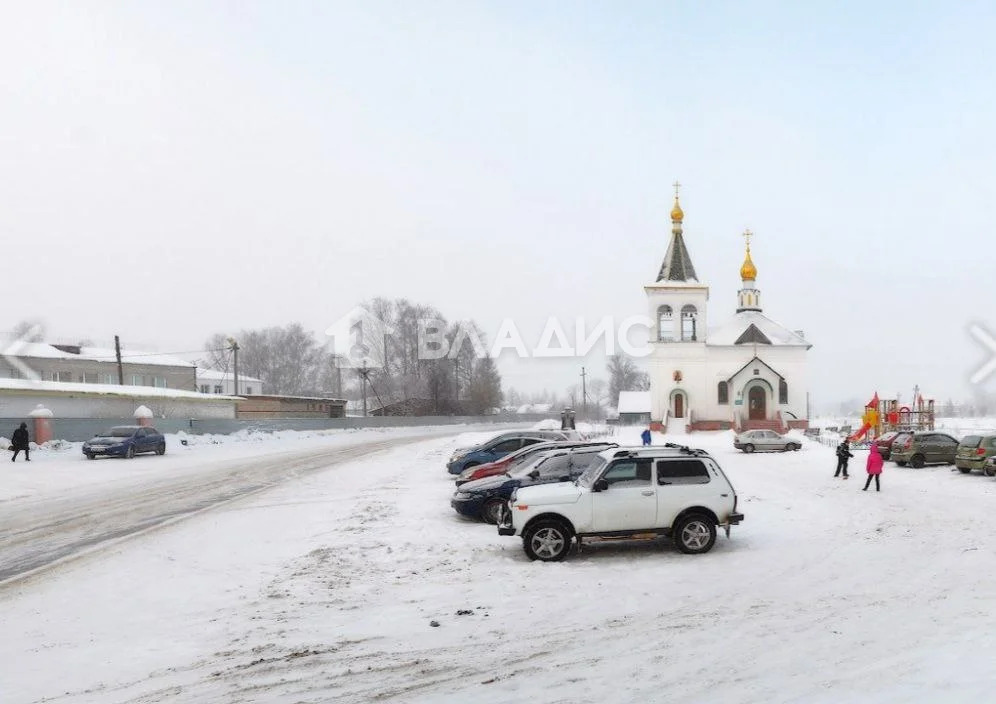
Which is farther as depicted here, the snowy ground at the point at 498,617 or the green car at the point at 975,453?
the green car at the point at 975,453

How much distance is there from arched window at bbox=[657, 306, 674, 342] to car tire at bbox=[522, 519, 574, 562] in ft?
159

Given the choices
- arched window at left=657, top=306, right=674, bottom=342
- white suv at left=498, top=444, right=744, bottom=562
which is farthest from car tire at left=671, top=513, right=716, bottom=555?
arched window at left=657, top=306, right=674, bottom=342

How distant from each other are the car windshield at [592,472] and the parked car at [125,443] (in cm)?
2478

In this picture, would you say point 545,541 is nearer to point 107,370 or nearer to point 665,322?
point 665,322

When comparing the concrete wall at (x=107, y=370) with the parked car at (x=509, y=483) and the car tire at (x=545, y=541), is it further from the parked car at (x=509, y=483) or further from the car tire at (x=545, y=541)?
the car tire at (x=545, y=541)

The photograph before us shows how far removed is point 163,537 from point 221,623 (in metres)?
5.92

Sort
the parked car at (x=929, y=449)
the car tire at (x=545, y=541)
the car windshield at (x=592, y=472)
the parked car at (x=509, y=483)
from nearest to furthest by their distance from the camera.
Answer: the car tire at (x=545, y=541)
the car windshield at (x=592, y=472)
the parked car at (x=509, y=483)
the parked car at (x=929, y=449)

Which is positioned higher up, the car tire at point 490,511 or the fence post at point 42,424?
the fence post at point 42,424

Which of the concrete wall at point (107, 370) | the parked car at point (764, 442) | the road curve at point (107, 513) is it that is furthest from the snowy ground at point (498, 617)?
the concrete wall at point (107, 370)

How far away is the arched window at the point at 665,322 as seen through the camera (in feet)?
192

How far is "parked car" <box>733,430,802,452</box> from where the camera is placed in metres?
37.8

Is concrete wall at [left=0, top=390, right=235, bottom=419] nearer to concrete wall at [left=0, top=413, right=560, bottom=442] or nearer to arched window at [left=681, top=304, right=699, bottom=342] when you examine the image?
concrete wall at [left=0, top=413, right=560, bottom=442]

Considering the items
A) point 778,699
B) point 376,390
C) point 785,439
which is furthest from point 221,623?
point 376,390

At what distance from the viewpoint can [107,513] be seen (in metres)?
16.8
